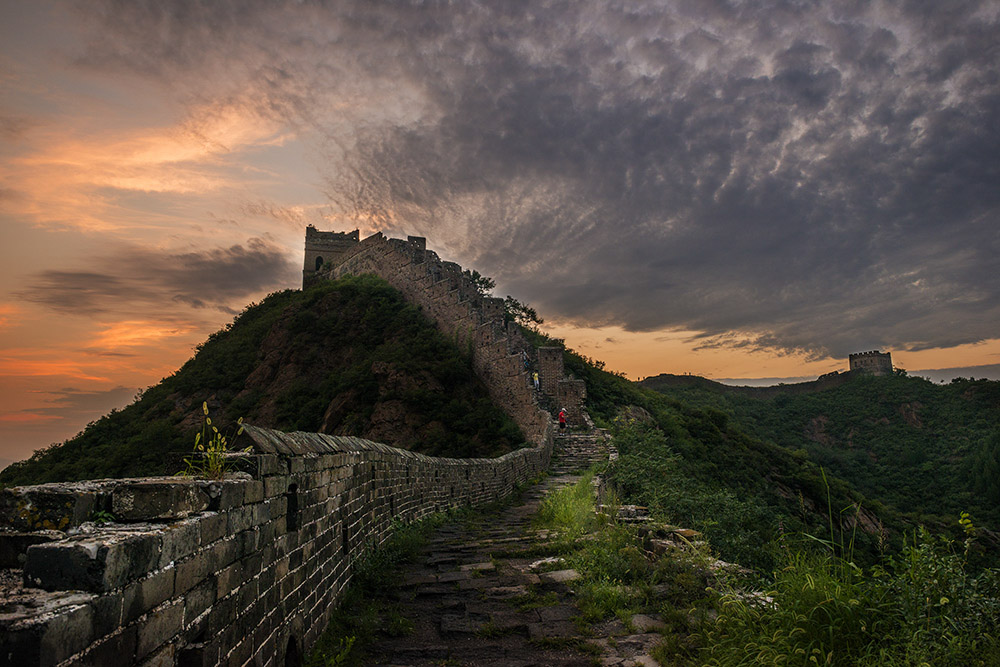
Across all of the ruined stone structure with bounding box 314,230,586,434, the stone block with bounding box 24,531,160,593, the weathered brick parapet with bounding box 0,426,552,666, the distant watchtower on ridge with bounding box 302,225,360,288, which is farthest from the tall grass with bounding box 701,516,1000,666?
the distant watchtower on ridge with bounding box 302,225,360,288

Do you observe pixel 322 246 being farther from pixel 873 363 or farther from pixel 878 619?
pixel 873 363

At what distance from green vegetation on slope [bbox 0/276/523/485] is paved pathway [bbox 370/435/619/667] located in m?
14.7

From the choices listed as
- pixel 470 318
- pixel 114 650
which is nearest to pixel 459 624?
pixel 114 650

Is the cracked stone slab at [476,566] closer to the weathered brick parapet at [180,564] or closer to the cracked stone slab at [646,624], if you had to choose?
the weathered brick parapet at [180,564]

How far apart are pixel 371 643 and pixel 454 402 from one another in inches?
786

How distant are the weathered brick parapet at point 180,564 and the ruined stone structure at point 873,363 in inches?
3009

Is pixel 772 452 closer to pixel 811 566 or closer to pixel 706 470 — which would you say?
pixel 706 470

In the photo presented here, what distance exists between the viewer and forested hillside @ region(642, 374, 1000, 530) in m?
34.9

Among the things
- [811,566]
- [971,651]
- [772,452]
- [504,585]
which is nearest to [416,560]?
[504,585]

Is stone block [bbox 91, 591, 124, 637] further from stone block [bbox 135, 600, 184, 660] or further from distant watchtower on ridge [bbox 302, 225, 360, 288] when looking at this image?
distant watchtower on ridge [bbox 302, 225, 360, 288]

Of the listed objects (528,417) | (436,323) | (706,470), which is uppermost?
(436,323)

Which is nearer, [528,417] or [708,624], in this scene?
[708,624]

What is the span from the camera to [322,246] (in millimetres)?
52844

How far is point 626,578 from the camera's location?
639cm
